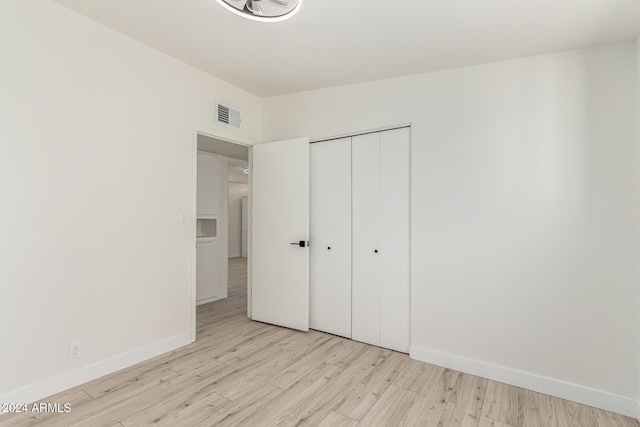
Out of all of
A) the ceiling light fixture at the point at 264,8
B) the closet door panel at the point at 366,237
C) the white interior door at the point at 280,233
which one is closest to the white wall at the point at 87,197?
the white interior door at the point at 280,233

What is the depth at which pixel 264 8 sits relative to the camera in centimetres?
192

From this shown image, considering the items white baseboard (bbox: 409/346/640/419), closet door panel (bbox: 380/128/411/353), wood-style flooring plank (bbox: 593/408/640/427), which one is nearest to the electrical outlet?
closet door panel (bbox: 380/128/411/353)

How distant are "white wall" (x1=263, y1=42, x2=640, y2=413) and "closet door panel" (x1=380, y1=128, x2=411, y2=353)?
115 millimetres

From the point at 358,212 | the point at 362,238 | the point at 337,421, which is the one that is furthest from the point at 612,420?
the point at 358,212

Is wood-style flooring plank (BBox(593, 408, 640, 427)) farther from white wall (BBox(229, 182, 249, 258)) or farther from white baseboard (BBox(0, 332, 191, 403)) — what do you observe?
white wall (BBox(229, 182, 249, 258))

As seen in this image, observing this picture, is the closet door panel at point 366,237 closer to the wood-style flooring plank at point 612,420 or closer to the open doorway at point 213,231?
the wood-style flooring plank at point 612,420

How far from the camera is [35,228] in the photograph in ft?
6.81

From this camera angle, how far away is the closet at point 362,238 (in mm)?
2990

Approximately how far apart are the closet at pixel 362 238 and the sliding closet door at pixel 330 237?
0.01 metres

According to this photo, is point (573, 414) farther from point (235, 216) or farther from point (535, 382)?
point (235, 216)

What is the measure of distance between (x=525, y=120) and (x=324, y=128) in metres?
1.86

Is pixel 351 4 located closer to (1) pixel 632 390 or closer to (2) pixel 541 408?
(2) pixel 541 408

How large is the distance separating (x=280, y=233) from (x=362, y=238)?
0.96 m

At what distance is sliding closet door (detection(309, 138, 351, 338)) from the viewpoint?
330 cm
